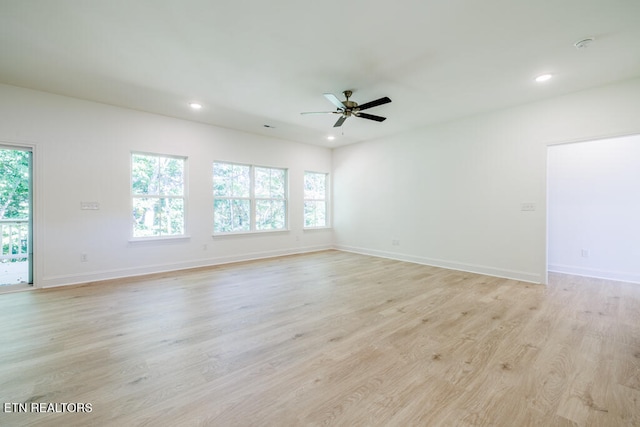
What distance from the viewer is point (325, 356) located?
7.13 ft

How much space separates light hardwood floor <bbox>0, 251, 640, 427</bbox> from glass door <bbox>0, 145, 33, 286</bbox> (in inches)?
22.5

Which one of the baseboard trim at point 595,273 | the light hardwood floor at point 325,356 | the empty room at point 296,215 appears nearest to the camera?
the light hardwood floor at point 325,356

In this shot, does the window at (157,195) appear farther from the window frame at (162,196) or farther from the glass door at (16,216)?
the glass door at (16,216)

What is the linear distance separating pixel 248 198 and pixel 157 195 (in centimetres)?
179

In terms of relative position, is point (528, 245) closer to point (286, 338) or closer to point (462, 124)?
point (462, 124)

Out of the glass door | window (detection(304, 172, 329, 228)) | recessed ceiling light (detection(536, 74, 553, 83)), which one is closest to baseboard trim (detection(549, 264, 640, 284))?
recessed ceiling light (detection(536, 74, 553, 83))

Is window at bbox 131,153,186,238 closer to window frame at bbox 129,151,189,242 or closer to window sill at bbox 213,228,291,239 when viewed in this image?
window frame at bbox 129,151,189,242

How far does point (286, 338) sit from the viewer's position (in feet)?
8.11

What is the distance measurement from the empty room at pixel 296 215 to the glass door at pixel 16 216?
0.03 m

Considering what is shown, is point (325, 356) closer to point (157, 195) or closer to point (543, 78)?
point (543, 78)

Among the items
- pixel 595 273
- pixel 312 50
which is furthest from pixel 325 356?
pixel 595 273

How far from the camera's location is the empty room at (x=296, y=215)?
1.83m

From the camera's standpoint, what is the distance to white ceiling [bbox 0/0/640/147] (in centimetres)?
232

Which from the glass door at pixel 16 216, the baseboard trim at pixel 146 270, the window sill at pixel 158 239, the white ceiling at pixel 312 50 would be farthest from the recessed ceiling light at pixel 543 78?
the glass door at pixel 16 216
